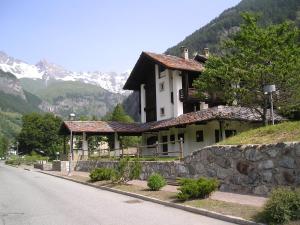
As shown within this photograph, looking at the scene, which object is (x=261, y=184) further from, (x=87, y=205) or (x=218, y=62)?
(x=218, y=62)

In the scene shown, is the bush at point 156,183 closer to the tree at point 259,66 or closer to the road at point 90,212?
the road at point 90,212

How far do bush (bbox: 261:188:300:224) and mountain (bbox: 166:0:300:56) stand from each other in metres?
107

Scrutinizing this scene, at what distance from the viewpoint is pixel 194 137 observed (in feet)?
112

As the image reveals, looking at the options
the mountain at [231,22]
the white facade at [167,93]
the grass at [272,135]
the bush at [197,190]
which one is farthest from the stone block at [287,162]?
the mountain at [231,22]

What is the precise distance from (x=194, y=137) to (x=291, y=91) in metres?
10.3

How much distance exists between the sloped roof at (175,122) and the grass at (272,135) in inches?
471

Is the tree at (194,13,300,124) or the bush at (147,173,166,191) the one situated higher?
the tree at (194,13,300,124)

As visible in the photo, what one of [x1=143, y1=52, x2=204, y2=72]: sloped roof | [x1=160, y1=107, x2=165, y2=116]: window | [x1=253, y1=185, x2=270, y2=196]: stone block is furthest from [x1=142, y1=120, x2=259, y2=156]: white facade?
[x1=253, y1=185, x2=270, y2=196]: stone block

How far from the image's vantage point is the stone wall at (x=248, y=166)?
1285 centimetres

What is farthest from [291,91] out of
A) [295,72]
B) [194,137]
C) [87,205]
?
[87,205]

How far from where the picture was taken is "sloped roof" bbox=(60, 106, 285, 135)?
98.1 feet

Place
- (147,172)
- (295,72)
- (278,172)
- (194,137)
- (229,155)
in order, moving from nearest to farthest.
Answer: (278,172) < (229,155) < (147,172) < (295,72) < (194,137)

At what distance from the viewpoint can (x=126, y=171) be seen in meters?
21.3

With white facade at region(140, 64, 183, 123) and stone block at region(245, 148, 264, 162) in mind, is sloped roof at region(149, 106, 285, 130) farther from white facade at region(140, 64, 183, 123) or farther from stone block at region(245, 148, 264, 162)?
stone block at region(245, 148, 264, 162)
